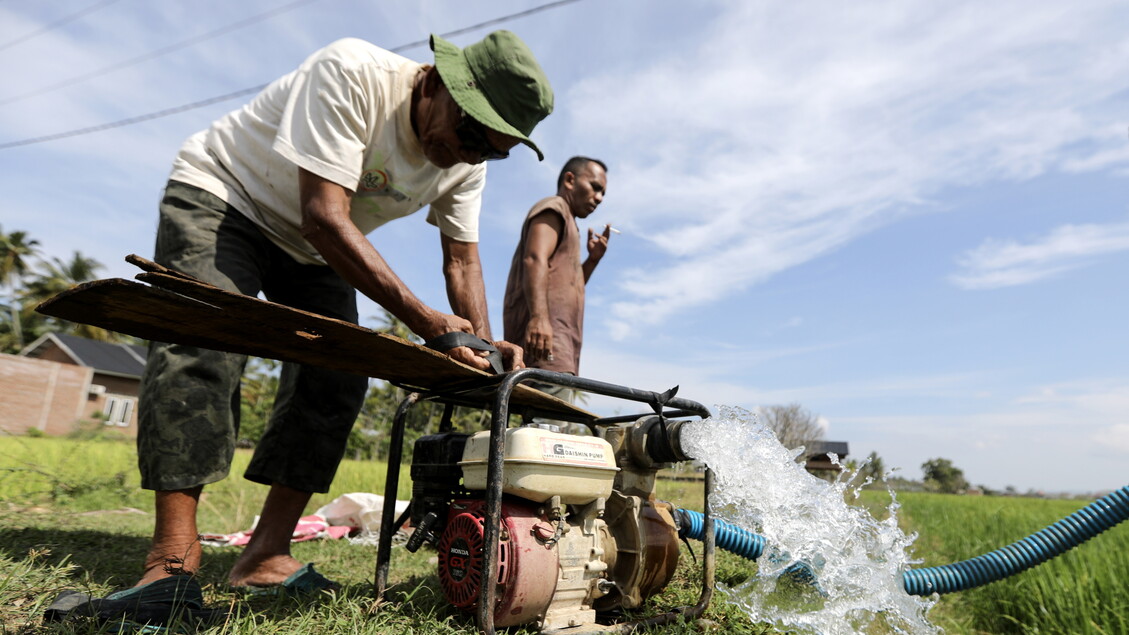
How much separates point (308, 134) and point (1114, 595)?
406 centimetres

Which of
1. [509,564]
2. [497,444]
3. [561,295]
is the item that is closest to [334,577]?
[509,564]

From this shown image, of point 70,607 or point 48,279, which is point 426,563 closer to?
point 70,607

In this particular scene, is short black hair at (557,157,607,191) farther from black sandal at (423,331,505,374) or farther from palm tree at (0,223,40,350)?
palm tree at (0,223,40,350)

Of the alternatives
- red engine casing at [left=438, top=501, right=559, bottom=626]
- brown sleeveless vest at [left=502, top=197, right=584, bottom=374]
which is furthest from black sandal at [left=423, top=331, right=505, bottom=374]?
brown sleeveless vest at [left=502, top=197, right=584, bottom=374]

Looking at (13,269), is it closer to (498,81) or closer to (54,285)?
(54,285)

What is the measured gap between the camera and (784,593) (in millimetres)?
2279

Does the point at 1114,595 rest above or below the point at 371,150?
below

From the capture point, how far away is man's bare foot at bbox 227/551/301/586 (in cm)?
243

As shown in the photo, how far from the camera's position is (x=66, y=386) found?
3316 centimetres

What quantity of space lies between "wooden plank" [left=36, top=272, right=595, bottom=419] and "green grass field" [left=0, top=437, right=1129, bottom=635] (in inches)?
26.2

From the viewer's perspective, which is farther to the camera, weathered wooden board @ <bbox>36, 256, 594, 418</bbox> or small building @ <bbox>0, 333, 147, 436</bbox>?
small building @ <bbox>0, 333, 147, 436</bbox>

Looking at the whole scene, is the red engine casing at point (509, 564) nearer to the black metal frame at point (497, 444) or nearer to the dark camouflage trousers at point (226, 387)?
the black metal frame at point (497, 444)

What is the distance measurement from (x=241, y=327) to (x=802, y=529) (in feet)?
5.79

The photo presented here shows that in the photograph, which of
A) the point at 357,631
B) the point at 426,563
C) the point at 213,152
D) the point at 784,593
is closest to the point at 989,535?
the point at 784,593
